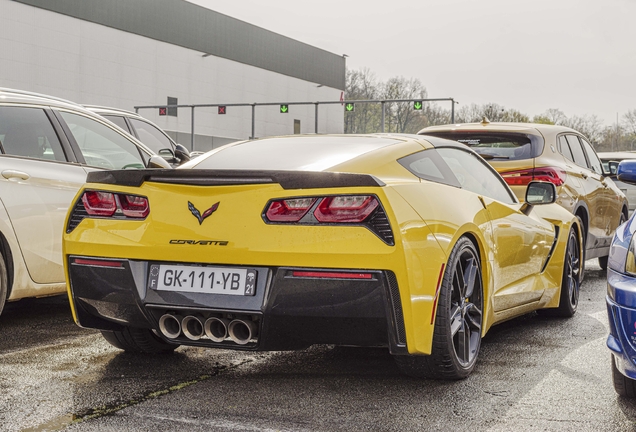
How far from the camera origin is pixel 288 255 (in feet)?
12.8

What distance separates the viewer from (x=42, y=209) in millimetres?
6047

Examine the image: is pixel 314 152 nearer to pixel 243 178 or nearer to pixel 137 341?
pixel 243 178

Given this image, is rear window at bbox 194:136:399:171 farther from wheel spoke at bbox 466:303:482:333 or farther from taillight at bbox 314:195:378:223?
wheel spoke at bbox 466:303:482:333

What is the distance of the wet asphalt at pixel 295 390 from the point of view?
372 centimetres

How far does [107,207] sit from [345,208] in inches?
49.2

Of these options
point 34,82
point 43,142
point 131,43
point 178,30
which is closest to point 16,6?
point 34,82

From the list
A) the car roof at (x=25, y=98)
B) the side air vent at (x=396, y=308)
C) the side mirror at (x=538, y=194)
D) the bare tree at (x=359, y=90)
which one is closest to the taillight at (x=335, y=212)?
the side air vent at (x=396, y=308)

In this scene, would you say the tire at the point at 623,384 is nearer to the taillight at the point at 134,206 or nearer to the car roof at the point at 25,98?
the taillight at the point at 134,206

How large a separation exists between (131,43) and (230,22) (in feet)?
42.1

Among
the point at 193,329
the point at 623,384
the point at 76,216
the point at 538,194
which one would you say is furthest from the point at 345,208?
the point at 538,194

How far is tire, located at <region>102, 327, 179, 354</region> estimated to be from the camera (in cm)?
489

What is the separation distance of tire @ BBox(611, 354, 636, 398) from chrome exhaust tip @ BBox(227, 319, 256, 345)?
5.59 feet

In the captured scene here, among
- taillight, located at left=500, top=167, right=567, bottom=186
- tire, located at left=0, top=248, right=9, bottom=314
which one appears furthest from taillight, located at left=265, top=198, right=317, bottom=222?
taillight, located at left=500, top=167, right=567, bottom=186

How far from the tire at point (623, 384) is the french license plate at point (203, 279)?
1.77m
